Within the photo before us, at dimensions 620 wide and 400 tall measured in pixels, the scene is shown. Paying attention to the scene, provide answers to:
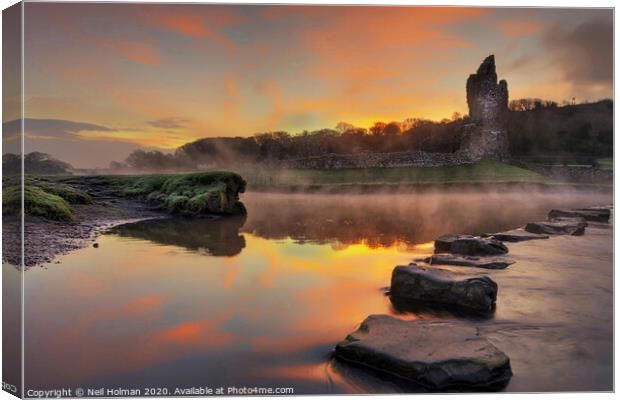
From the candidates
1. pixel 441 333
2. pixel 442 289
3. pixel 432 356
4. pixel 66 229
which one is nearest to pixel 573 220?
pixel 442 289

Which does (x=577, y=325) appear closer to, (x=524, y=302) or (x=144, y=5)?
(x=524, y=302)

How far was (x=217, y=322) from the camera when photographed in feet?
24.6

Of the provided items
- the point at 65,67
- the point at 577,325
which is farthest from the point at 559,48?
the point at 65,67

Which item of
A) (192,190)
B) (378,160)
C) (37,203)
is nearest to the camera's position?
(37,203)

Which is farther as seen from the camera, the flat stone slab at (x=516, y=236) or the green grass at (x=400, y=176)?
the flat stone slab at (x=516, y=236)

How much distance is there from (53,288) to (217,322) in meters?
2.31

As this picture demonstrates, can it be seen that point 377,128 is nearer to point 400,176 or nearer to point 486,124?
point 400,176

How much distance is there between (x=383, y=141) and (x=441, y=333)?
11.2ft

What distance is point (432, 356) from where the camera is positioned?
611 cm

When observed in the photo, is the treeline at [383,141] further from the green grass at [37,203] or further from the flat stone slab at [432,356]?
the flat stone slab at [432,356]

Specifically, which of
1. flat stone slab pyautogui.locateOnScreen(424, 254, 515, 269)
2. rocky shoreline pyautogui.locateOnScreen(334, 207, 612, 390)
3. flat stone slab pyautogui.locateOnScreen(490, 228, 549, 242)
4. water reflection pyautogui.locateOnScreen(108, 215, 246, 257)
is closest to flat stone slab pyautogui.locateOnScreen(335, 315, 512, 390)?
rocky shoreline pyautogui.locateOnScreen(334, 207, 612, 390)

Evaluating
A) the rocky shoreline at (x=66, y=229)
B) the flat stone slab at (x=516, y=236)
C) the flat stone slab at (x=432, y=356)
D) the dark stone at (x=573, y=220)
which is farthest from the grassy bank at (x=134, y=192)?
the dark stone at (x=573, y=220)

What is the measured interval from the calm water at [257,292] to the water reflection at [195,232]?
0.04m

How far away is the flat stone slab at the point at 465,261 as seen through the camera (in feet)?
29.0
